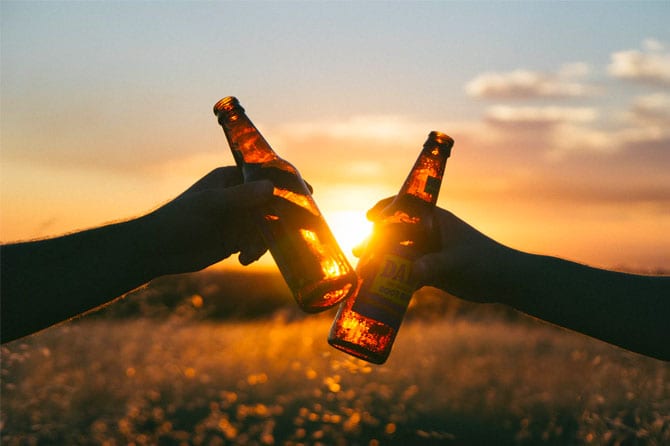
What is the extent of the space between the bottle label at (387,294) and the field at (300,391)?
7.41 ft

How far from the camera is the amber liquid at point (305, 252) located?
102 inches

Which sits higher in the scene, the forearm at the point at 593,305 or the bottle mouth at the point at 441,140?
the bottle mouth at the point at 441,140

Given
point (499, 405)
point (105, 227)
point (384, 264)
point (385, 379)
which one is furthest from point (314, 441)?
point (105, 227)

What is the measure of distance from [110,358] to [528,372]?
4.47 meters

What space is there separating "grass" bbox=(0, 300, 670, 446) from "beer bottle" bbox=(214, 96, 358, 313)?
250 cm

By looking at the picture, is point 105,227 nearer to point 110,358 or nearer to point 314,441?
point 314,441

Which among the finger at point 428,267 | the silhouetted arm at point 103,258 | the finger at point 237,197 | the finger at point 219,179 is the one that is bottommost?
the silhouetted arm at point 103,258

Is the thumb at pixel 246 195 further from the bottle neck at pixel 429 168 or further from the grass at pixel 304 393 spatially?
the grass at pixel 304 393

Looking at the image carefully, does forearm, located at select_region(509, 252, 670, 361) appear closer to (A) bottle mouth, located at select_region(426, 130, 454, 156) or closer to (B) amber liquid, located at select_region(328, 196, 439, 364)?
(B) amber liquid, located at select_region(328, 196, 439, 364)

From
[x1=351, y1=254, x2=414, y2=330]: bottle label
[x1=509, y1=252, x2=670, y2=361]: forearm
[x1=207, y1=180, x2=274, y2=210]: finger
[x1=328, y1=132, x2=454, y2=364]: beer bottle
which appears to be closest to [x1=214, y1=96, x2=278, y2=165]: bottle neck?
[x1=207, y1=180, x2=274, y2=210]: finger

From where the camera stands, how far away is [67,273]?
7.18ft

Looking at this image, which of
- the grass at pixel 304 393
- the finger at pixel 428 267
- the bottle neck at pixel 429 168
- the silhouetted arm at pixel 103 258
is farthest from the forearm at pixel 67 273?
the grass at pixel 304 393

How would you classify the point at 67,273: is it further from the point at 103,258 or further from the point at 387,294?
the point at 387,294

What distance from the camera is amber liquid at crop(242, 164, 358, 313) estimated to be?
259 cm
